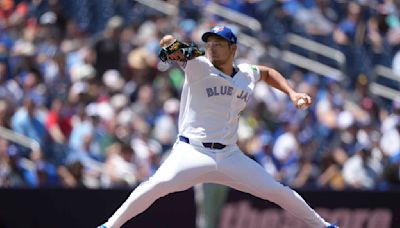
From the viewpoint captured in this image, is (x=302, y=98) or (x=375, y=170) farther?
(x=375, y=170)

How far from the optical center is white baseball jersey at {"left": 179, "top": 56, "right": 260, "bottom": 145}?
23.9 ft

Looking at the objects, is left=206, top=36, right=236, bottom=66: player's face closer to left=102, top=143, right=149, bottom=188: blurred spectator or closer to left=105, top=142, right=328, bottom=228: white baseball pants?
left=105, top=142, right=328, bottom=228: white baseball pants

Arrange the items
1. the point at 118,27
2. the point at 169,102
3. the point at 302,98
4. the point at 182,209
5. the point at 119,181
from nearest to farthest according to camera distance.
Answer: the point at 302,98
the point at 182,209
the point at 119,181
the point at 169,102
the point at 118,27

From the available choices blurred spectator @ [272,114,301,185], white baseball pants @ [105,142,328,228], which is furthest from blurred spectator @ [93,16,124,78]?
white baseball pants @ [105,142,328,228]

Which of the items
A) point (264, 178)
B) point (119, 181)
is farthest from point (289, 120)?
point (264, 178)

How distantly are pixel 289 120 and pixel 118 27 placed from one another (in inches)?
112

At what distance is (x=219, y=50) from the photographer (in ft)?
24.1

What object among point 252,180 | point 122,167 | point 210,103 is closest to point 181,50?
point 210,103

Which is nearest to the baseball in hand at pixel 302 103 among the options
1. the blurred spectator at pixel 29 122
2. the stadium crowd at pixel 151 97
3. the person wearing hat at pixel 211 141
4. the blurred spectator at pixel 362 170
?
the person wearing hat at pixel 211 141

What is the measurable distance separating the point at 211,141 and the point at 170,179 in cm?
42

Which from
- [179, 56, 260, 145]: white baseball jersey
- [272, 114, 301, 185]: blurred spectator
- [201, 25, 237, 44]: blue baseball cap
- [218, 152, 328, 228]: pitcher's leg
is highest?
[201, 25, 237, 44]: blue baseball cap

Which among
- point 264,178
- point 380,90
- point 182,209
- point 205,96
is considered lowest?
point 380,90

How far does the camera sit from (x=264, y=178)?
7.34 meters

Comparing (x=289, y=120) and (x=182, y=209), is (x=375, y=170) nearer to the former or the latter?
(x=289, y=120)
